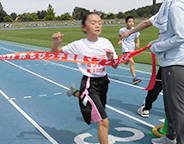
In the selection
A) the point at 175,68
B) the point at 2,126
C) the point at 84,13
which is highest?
the point at 84,13

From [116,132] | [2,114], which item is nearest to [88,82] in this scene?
[116,132]

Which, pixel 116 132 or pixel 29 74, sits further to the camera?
pixel 29 74

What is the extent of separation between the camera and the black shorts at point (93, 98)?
364 centimetres

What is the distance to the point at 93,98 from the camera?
371cm

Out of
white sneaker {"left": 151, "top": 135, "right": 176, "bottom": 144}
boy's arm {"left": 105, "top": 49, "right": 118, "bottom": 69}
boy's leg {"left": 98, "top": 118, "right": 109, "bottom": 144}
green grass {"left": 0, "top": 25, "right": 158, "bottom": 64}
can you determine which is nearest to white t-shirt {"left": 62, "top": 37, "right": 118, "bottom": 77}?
boy's arm {"left": 105, "top": 49, "right": 118, "bottom": 69}

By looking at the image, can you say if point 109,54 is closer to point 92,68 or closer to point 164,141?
point 92,68

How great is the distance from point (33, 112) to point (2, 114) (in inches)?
Result: 26.4

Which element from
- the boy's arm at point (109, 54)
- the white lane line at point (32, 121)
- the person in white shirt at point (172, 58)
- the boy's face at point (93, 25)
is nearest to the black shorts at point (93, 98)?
the boy's arm at point (109, 54)

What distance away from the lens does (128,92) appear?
7.55m

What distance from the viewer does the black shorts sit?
3.64 meters

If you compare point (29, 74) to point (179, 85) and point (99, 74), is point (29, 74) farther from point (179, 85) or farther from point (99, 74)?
point (179, 85)

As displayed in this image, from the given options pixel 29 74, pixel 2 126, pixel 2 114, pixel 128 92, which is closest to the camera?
pixel 2 126

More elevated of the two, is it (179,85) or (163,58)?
(163,58)

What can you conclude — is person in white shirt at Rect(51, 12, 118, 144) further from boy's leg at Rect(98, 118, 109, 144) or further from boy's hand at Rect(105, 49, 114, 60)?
boy's leg at Rect(98, 118, 109, 144)
